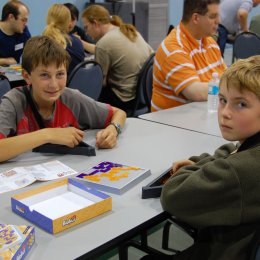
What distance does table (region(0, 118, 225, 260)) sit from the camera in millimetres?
1091

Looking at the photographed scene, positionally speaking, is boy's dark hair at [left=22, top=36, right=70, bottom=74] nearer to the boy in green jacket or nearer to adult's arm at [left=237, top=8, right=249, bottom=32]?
the boy in green jacket

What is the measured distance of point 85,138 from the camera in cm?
194

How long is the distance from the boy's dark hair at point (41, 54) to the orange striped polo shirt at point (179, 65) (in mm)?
834

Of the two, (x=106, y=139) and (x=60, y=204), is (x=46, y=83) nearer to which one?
(x=106, y=139)

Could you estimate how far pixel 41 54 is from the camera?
75.2 inches

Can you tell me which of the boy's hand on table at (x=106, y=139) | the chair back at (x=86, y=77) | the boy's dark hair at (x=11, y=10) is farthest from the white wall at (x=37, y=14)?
the boy's hand on table at (x=106, y=139)

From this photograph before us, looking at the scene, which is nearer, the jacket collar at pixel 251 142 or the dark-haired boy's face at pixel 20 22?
the jacket collar at pixel 251 142

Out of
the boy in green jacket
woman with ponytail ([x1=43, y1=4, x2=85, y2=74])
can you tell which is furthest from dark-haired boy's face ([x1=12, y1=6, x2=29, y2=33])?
the boy in green jacket

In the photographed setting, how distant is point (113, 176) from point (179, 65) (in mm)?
1259

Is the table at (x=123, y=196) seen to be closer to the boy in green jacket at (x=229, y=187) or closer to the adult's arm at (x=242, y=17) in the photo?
the boy in green jacket at (x=229, y=187)

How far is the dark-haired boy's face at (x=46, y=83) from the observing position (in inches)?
74.6

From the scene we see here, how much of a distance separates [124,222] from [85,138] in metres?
0.79

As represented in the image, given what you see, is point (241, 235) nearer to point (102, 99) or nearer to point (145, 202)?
point (145, 202)

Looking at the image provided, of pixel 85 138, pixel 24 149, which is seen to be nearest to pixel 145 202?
pixel 24 149
